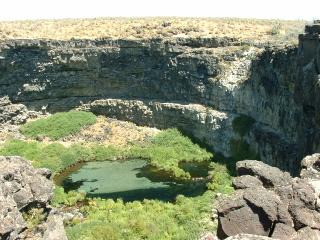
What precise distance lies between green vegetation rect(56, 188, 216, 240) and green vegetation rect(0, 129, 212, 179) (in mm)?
11765

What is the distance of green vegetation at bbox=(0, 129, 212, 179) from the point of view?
5631 cm

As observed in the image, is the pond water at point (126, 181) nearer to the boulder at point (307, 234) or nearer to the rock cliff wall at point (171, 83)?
the rock cliff wall at point (171, 83)

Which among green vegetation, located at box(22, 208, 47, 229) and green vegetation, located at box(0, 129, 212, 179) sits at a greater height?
green vegetation, located at box(22, 208, 47, 229)

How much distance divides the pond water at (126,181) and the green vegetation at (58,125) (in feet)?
26.4

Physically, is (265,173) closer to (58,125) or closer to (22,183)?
(22,183)

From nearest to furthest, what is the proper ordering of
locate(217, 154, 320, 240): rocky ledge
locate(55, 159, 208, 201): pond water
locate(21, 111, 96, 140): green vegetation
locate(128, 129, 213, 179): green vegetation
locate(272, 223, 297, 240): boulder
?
locate(272, 223, 297, 240): boulder
locate(217, 154, 320, 240): rocky ledge
locate(55, 159, 208, 201): pond water
locate(128, 129, 213, 179): green vegetation
locate(21, 111, 96, 140): green vegetation

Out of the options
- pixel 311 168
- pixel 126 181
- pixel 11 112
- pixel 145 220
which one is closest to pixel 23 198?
pixel 311 168

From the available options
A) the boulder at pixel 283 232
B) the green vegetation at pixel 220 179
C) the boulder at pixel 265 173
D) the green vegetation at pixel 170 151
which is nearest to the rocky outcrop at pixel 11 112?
the green vegetation at pixel 170 151

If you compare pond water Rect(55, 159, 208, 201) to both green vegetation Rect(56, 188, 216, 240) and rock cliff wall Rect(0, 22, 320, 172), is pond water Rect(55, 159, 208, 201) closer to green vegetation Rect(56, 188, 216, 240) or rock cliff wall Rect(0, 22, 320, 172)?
green vegetation Rect(56, 188, 216, 240)

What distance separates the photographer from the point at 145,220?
3862 centimetres

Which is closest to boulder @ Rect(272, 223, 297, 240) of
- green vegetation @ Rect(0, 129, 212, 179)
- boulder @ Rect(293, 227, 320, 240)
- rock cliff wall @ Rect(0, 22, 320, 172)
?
boulder @ Rect(293, 227, 320, 240)

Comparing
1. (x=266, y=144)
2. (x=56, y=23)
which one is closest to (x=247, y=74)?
(x=266, y=144)

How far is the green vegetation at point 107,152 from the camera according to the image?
5631 cm

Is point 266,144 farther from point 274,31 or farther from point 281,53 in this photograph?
point 274,31
